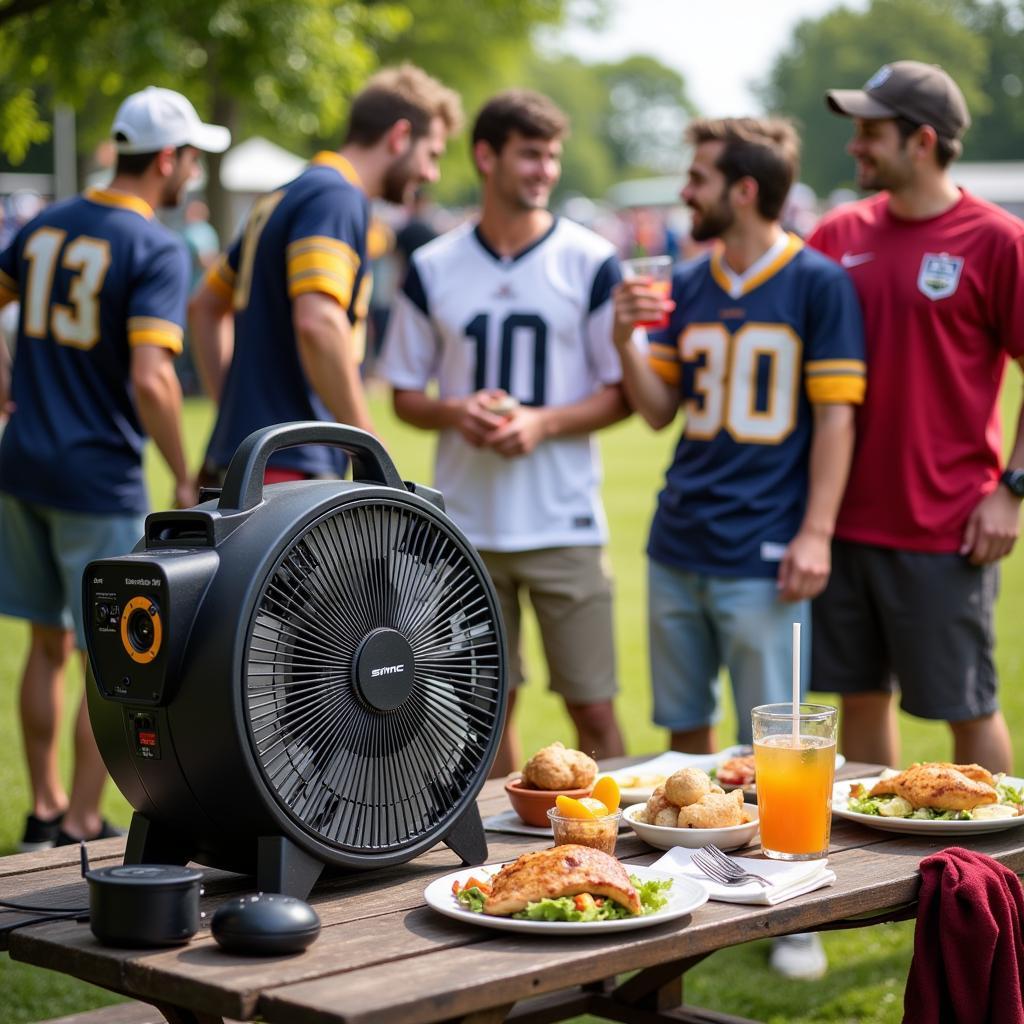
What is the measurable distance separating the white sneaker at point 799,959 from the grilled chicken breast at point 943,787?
155 cm

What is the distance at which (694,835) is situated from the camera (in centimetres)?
244

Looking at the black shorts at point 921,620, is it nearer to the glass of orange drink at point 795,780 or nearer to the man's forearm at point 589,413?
the man's forearm at point 589,413

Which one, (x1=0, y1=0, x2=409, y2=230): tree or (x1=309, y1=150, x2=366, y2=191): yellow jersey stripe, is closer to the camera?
(x1=309, y1=150, x2=366, y2=191): yellow jersey stripe

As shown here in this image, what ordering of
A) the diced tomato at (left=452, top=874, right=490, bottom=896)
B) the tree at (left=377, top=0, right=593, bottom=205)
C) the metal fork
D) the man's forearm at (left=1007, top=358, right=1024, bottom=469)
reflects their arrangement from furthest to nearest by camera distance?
the tree at (left=377, top=0, right=593, bottom=205) → the man's forearm at (left=1007, top=358, right=1024, bottom=469) → the metal fork → the diced tomato at (left=452, top=874, right=490, bottom=896)

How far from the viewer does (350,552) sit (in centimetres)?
226

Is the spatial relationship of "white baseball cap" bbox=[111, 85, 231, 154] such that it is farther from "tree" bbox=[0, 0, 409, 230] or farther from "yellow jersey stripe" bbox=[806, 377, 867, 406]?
"tree" bbox=[0, 0, 409, 230]

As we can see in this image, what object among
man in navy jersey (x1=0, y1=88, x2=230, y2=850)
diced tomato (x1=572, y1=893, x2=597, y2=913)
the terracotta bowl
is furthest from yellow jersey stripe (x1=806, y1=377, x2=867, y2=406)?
diced tomato (x1=572, y1=893, x2=597, y2=913)

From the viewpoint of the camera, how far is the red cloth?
2307 millimetres

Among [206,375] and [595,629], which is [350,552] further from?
[206,375]

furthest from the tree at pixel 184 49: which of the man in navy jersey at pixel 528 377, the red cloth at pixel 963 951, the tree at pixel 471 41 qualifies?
the tree at pixel 471 41

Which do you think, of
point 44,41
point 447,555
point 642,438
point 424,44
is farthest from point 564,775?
point 424,44

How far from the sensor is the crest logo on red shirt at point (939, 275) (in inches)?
162

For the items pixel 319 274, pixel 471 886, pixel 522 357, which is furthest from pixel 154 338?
pixel 471 886

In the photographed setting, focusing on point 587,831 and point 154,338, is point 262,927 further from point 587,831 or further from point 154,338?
point 154,338
